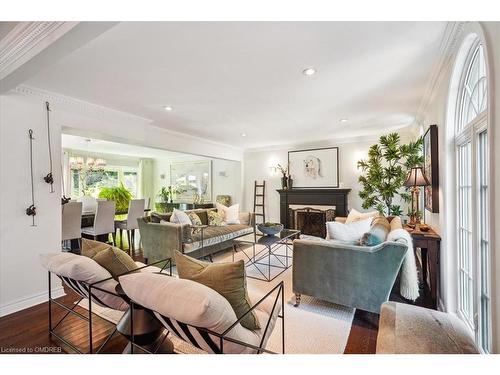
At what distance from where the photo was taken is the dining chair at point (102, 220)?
4414 mm

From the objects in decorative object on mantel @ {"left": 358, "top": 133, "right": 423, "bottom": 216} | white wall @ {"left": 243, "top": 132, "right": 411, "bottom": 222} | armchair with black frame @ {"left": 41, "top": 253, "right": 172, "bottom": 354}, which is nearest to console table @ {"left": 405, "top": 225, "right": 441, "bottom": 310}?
decorative object on mantel @ {"left": 358, "top": 133, "right": 423, "bottom": 216}

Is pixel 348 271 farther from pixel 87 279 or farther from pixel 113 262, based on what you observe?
pixel 87 279

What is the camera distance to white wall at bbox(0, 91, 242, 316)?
249 centimetres

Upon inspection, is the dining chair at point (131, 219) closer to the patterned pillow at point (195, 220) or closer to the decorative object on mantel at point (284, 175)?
the patterned pillow at point (195, 220)

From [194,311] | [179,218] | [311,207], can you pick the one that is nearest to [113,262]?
[194,311]

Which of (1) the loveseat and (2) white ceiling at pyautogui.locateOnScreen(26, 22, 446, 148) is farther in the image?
(1) the loveseat

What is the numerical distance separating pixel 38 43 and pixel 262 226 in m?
3.14

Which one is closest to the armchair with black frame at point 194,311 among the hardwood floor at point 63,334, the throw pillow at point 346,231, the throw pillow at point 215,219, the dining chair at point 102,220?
the hardwood floor at point 63,334

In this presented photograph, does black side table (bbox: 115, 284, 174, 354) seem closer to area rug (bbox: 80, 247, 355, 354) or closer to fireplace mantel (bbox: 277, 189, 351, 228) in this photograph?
area rug (bbox: 80, 247, 355, 354)

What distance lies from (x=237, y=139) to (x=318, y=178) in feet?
7.17

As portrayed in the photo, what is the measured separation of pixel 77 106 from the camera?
3123 mm

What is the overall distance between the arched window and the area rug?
94 centimetres
